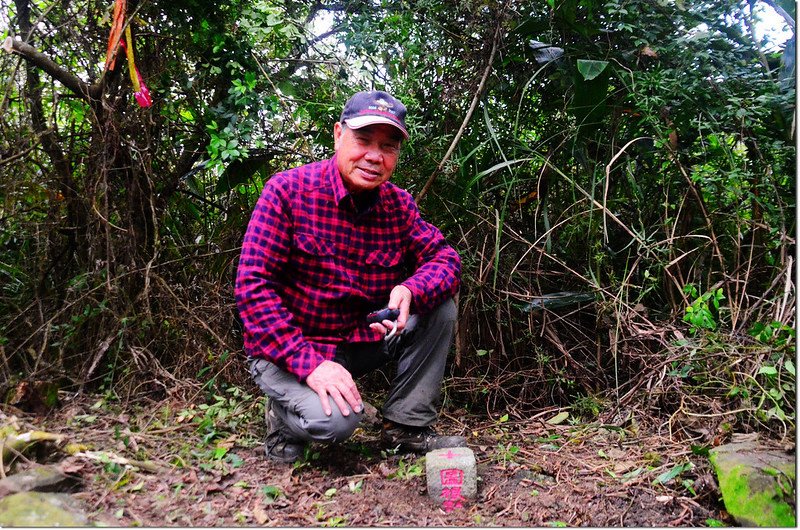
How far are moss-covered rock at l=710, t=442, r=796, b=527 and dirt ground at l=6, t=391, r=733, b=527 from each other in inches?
3.3

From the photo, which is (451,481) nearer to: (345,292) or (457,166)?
(345,292)

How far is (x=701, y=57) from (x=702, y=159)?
19.0 inches

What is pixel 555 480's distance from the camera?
7.55ft

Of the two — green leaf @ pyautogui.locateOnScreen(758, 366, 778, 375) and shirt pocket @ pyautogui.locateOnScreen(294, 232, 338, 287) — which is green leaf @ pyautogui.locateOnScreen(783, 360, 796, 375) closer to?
green leaf @ pyautogui.locateOnScreen(758, 366, 778, 375)

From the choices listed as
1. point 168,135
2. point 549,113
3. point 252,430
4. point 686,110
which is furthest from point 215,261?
point 686,110

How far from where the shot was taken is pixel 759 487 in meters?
1.88

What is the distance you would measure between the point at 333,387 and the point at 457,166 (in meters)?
1.47

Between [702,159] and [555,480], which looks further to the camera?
[702,159]

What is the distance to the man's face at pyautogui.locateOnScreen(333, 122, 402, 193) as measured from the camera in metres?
2.41

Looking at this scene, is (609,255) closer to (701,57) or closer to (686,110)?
(686,110)

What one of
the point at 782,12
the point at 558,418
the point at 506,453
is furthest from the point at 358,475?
the point at 782,12

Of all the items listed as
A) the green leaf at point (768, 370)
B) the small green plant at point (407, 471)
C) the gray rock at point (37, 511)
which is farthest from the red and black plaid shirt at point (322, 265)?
the green leaf at point (768, 370)

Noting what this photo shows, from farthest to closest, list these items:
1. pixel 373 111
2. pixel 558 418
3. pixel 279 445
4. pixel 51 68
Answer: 1. pixel 51 68
2. pixel 558 418
3. pixel 279 445
4. pixel 373 111

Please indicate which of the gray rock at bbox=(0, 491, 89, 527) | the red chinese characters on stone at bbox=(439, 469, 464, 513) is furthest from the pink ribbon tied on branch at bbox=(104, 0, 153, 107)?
the red chinese characters on stone at bbox=(439, 469, 464, 513)
